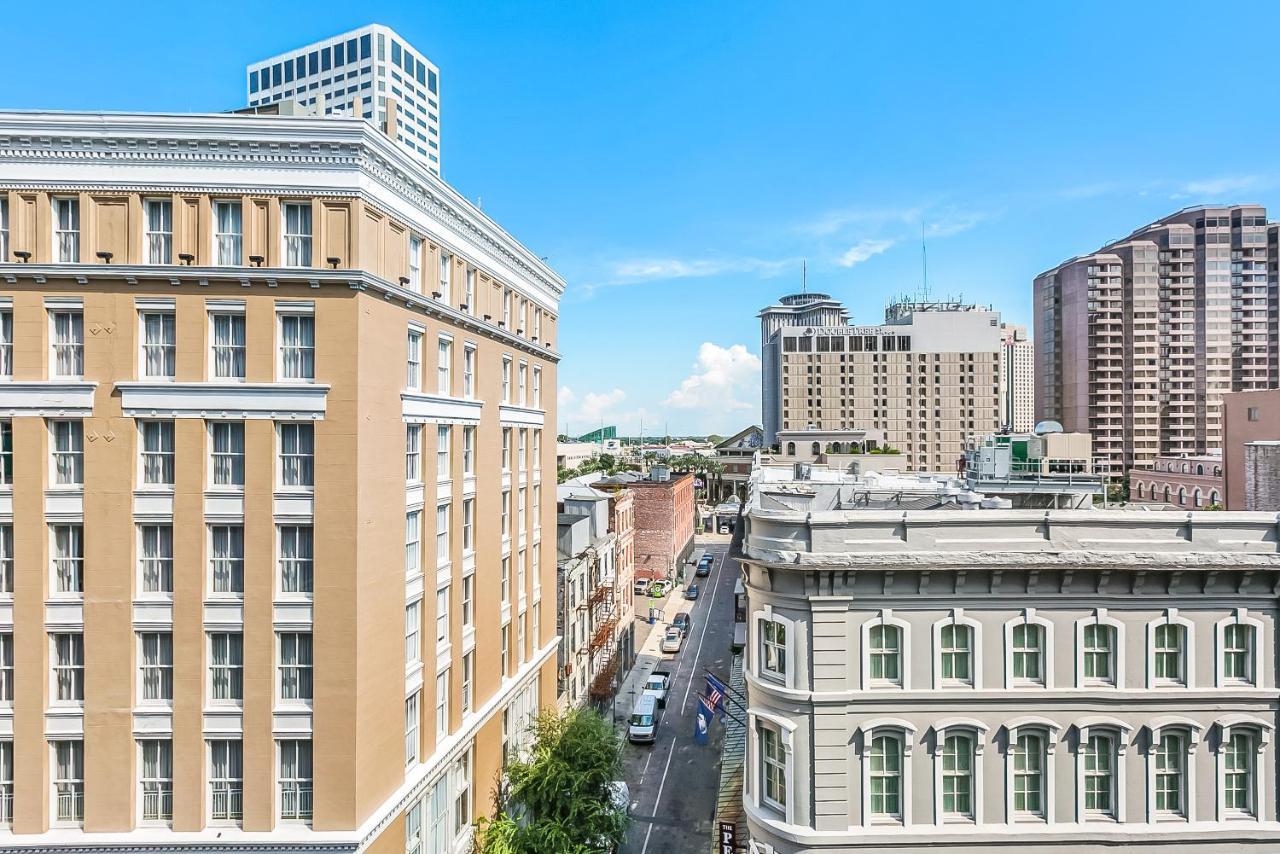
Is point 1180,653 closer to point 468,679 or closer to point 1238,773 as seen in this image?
point 1238,773

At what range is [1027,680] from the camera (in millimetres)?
18719

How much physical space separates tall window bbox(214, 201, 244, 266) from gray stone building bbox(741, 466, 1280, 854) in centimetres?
1634

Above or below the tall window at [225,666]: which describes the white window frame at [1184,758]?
below

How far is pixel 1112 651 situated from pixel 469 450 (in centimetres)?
2128

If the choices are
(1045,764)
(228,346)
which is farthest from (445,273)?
(1045,764)

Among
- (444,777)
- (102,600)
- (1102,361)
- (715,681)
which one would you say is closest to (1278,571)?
(715,681)

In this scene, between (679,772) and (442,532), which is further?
(679,772)

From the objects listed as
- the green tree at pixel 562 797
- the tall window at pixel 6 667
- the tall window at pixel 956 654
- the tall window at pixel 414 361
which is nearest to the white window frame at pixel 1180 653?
the tall window at pixel 956 654

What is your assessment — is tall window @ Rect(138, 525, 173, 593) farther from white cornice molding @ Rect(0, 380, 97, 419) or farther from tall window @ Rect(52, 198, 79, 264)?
tall window @ Rect(52, 198, 79, 264)

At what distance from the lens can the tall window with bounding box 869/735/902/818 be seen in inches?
725

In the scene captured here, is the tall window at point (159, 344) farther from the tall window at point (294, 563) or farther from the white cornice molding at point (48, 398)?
the tall window at point (294, 563)

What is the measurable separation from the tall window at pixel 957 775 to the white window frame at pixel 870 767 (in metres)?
0.97

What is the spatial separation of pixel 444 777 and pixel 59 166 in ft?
69.4

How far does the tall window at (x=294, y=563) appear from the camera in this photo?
18797 mm
